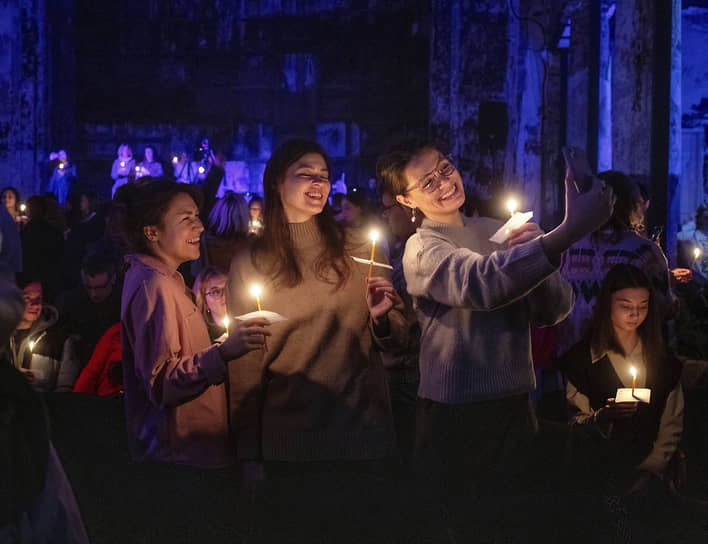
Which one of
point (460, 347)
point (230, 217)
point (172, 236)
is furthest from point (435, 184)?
point (230, 217)

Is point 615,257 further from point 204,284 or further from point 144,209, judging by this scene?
point 144,209

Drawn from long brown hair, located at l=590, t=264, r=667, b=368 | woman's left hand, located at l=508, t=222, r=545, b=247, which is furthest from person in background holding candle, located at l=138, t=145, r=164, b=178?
woman's left hand, located at l=508, t=222, r=545, b=247

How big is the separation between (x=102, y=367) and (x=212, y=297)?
760 mm

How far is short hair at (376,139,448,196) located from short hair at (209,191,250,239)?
308 centimetres

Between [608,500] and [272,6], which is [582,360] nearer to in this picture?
[608,500]

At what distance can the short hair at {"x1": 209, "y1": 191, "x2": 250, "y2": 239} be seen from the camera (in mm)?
5367

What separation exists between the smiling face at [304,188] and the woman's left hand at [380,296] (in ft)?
1.15

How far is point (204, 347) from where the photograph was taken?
2496 millimetres

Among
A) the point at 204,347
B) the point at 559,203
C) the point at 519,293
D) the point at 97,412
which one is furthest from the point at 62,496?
the point at 559,203

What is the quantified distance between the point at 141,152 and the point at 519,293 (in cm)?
1679

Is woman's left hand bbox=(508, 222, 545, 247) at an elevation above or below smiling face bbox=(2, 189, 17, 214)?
below

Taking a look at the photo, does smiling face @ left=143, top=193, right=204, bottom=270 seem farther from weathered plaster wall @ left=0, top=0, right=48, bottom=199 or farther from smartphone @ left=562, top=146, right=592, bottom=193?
weathered plaster wall @ left=0, top=0, right=48, bottom=199

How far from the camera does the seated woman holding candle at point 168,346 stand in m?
2.22

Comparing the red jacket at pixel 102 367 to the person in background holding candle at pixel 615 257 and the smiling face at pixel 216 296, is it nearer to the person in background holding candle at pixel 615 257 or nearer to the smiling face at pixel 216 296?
the smiling face at pixel 216 296
